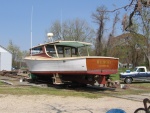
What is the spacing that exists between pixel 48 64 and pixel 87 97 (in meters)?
6.17

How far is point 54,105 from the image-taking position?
12172mm

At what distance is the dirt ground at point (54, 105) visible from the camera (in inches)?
432

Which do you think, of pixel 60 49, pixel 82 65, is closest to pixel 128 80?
pixel 60 49

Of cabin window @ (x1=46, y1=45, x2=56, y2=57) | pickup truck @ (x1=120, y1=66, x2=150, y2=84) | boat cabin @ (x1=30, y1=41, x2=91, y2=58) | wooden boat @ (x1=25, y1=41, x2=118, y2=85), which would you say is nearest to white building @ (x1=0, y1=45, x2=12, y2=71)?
pickup truck @ (x1=120, y1=66, x2=150, y2=84)

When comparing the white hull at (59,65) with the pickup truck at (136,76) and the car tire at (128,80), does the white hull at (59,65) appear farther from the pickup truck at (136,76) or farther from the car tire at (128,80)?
the pickup truck at (136,76)

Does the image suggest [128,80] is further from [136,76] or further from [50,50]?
[50,50]

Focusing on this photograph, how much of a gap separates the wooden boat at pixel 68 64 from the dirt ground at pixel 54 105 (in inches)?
146

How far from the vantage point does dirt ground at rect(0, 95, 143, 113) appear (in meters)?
11.0

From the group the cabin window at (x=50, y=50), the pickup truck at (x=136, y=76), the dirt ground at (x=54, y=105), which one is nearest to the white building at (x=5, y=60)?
the pickup truck at (x=136, y=76)

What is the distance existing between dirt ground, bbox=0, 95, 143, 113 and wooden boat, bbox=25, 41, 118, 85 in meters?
3.71

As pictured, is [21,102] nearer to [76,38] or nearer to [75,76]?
[75,76]

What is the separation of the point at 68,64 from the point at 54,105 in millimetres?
6576

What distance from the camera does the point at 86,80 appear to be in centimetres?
1916

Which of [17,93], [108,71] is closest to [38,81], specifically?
[108,71]
